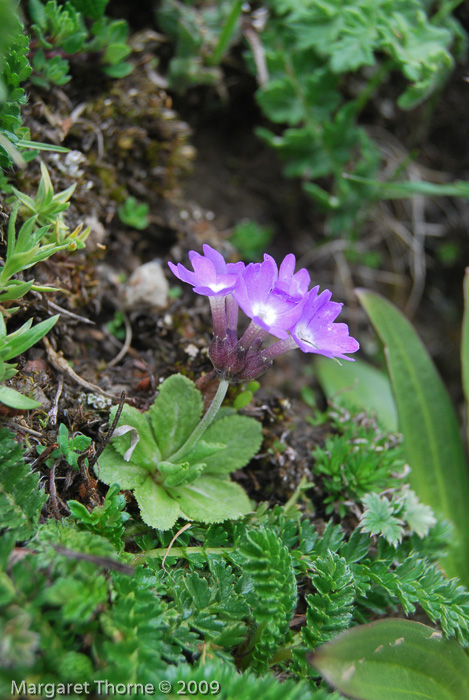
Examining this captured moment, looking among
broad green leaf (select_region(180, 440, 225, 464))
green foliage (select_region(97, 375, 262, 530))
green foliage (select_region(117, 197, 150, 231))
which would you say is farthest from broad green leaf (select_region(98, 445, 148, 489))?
green foliage (select_region(117, 197, 150, 231))

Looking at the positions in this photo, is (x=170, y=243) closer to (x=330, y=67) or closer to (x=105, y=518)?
(x=330, y=67)

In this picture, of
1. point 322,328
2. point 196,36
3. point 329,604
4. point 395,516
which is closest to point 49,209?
point 322,328

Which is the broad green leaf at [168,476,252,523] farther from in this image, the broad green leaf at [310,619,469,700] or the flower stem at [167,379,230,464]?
the broad green leaf at [310,619,469,700]

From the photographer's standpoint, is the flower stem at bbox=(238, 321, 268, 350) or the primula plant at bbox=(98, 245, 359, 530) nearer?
the primula plant at bbox=(98, 245, 359, 530)

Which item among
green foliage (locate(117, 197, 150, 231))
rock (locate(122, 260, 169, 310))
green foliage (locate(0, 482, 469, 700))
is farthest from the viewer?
green foliage (locate(117, 197, 150, 231))

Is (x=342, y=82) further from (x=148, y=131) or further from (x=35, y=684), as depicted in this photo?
(x=35, y=684)

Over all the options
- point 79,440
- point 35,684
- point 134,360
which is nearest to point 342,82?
point 134,360
